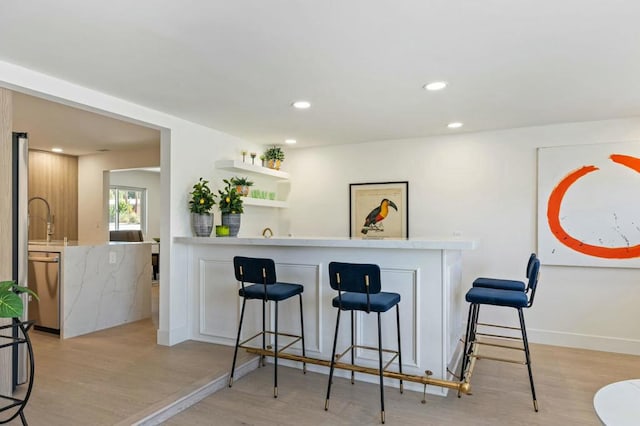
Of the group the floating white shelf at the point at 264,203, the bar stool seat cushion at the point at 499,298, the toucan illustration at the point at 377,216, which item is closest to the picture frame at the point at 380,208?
the toucan illustration at the point at 377,216

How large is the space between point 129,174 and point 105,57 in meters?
7.71

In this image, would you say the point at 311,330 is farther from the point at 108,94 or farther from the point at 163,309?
the point at 108,94

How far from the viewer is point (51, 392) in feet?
9.26

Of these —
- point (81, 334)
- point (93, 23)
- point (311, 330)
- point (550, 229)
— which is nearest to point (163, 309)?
point (81, 334)

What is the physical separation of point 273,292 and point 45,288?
2.96m

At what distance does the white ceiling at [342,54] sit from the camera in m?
1.95

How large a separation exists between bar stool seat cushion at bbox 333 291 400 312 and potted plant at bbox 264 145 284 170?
2.84 meters

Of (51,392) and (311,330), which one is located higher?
(311,330)

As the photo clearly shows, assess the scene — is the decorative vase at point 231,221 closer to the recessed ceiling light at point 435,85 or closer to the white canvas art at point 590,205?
the recessed ceiling light at point 435,85

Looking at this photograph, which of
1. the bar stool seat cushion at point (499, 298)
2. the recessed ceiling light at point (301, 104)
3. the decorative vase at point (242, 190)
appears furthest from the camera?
the decorative vase at point (242, 190)

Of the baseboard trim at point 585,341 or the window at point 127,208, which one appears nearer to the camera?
the baseboard trim at point 585,341

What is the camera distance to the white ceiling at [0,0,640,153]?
6.39 feet

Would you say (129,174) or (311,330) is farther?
(129,174)

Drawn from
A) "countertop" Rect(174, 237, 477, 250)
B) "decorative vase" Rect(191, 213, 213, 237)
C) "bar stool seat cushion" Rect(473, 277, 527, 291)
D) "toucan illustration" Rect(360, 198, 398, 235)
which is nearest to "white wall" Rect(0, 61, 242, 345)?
"decorative vase" Rect(191, 213, 213, 237)
